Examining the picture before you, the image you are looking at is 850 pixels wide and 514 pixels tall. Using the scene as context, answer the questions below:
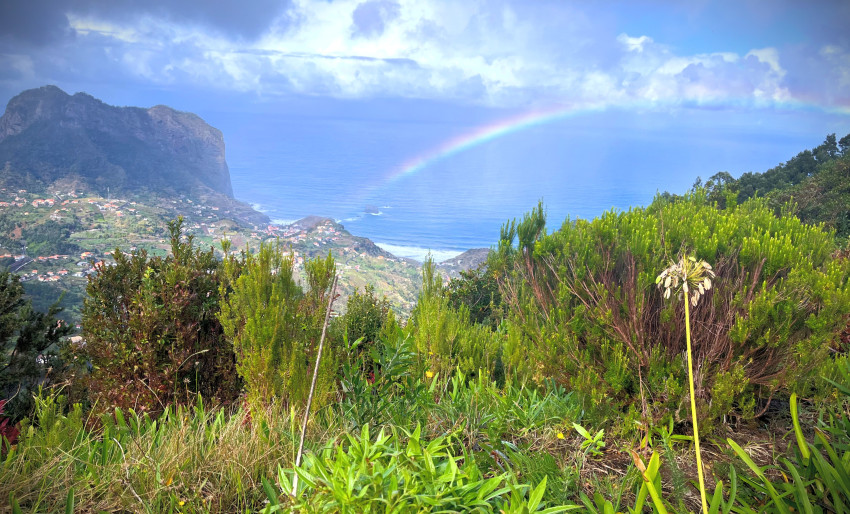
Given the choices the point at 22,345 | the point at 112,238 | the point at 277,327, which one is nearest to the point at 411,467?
the point at 277,327

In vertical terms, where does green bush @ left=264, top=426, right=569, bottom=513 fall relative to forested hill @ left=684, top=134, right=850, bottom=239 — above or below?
below

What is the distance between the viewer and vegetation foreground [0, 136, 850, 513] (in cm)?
142

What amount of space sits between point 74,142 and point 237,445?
2687 inches

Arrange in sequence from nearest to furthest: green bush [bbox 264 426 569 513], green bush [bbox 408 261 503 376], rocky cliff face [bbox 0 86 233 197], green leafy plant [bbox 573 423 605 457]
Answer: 1. green bush [bbox 264 426 569 513]
2. green leafy plant [bbox 573 423 605 457]
3. green bush [bbox 408 261 503 376]
4. rocky cliff face [bbox 0 86 233 197]

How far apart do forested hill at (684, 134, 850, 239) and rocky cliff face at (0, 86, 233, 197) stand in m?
55.2

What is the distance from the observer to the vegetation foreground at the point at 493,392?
1418 mm

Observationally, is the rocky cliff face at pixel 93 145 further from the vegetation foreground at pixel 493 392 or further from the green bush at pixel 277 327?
the green bush at pixel 277 327

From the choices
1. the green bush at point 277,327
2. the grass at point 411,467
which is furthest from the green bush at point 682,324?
the green bush at point 277,327

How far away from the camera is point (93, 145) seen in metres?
58.2

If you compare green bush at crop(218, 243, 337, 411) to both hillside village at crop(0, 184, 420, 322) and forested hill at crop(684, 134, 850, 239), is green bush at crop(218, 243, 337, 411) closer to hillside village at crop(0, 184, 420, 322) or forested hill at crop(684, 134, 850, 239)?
forested hill at crop(684, 134, 850, 239)

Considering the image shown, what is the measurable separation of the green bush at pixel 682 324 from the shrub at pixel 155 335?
6.72 feet

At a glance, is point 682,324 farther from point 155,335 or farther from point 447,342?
point 155,335

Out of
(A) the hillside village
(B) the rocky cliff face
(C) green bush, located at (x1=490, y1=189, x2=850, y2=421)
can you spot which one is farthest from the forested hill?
(B) the rocky cliff face

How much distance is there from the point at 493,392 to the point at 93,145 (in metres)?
69.4
